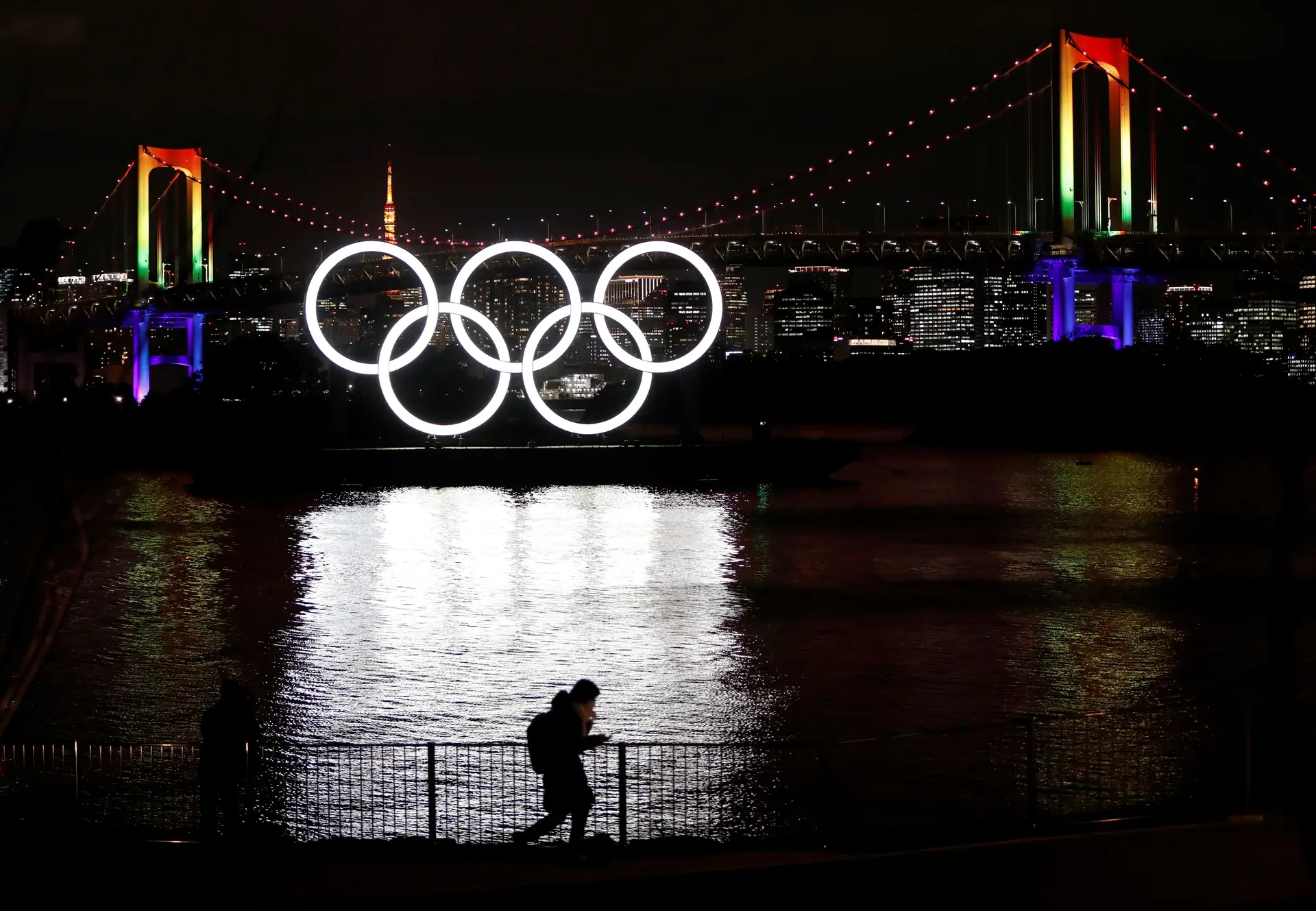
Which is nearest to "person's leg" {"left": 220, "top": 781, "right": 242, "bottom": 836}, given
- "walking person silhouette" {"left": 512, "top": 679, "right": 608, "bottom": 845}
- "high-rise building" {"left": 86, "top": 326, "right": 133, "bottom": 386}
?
"walking person silhouette" {"left": 512, "top": 679, "right": 608, "bottom": 845}

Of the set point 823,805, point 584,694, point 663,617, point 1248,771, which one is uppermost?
point 584,694

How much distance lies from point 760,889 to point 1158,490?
3047 cm

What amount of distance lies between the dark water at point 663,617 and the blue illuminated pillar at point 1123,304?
32.6m

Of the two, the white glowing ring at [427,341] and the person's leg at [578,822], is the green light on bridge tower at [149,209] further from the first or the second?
the person's leg at [578,822]

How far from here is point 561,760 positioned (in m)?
7.48

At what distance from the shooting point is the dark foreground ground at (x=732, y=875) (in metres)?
6.23

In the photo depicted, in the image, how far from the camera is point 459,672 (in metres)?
13.2

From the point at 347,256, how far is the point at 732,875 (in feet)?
111

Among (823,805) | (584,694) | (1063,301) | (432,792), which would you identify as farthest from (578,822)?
(1063,301)

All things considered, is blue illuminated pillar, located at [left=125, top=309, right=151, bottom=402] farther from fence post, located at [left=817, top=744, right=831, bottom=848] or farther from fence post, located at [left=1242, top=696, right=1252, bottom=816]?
fence post, located at [left=1242, top=696, right=1252, bottom=816]

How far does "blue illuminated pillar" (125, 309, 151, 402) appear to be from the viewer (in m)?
66.0

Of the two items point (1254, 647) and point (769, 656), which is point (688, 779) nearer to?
point (769, 656)

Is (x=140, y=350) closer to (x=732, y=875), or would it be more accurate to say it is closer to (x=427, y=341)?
(x=427, y=341)

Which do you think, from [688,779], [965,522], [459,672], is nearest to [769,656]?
[459,672]
